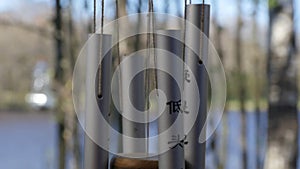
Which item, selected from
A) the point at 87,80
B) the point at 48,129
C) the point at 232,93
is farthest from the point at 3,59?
the point at 87,80

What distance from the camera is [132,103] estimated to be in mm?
847

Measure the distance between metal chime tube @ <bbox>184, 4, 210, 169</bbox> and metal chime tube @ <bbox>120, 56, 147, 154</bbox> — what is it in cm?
8

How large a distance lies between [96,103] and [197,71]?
18 centimetres

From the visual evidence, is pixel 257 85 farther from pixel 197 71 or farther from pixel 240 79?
pixel 197 71

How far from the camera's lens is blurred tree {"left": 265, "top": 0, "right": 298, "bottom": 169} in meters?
2.54

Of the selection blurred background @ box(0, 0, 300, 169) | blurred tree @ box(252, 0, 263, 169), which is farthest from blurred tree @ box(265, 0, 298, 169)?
blurred tree @ box(252, 0, 263, 169)

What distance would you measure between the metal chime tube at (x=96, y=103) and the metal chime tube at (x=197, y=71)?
0.13m

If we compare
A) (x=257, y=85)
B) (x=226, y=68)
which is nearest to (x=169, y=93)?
(x=226, y=68)

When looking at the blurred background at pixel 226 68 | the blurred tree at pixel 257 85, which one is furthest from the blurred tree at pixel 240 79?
the blurred tree at pixel 257 85

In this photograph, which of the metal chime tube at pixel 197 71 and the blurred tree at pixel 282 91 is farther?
the blurred tree at pixel 282 91

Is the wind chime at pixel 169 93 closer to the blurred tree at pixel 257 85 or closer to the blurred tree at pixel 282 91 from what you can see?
the blurred tree at pixel 282 91

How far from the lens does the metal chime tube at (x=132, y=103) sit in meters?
0.84

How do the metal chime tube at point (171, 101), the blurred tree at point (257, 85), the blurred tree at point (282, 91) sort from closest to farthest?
the metal chime tube at point (171, 101) → the blurred tree at point (282, 91) → the blurred tree at point (257, 85)

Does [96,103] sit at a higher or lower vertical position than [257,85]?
higher
